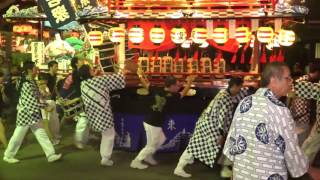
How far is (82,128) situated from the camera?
1080cm

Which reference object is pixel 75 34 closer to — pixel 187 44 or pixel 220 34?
pixel 187 44

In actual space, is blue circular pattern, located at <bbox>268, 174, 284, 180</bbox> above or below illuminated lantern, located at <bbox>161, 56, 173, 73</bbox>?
below

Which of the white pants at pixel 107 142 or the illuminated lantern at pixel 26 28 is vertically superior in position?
the illuminated lantern at pixel 26 28

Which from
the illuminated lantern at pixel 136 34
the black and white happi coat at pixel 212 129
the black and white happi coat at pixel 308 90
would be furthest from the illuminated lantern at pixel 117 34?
the black and white happi coat at pixel 308 90

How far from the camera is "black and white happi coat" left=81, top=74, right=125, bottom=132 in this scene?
9.23 m

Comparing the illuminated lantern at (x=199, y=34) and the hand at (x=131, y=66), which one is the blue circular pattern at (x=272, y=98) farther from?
the illuminated lantern at (x=199, y=34)

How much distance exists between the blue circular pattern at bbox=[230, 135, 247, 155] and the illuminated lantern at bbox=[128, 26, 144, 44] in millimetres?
8305

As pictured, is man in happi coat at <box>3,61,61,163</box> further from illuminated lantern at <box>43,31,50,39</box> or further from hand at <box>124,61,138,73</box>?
illuminated lantern at <box>43,31,50,39</box>

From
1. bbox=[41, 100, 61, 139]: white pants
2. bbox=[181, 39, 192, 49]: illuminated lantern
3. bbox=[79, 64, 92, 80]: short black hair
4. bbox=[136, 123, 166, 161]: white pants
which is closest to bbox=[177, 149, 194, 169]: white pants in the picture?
bbox=[136, 123, 166, 161]: white pants

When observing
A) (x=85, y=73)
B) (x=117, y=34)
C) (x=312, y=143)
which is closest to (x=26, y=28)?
(x=117, y=34)

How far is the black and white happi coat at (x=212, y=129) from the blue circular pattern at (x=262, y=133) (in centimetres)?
370

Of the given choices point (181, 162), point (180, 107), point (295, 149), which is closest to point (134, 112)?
point (180, 107)

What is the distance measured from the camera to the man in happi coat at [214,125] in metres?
7.77

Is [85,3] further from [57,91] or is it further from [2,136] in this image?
[2,136]
